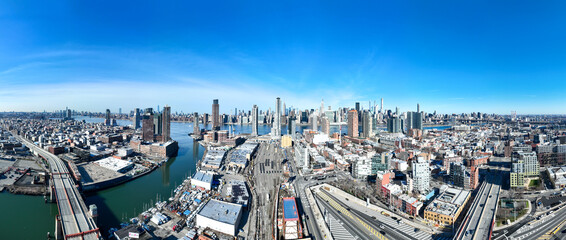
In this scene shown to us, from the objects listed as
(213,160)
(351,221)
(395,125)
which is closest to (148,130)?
(213,160)

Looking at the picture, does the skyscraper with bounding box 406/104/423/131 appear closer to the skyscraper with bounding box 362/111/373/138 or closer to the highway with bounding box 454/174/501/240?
the skyscraper with bounding box 362/111/373/138

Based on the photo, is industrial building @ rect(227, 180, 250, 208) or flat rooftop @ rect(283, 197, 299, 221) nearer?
flat rooftop @ rect(283, 197, 299, 221)

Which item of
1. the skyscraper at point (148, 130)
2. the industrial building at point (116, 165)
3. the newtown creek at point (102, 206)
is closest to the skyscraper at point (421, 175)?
the newtown creek at point (102, 206)

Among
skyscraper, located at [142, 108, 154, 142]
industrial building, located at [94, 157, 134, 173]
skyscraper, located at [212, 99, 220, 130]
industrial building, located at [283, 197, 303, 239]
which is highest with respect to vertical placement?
skyscraper, located at [212, 99, 220, 130]

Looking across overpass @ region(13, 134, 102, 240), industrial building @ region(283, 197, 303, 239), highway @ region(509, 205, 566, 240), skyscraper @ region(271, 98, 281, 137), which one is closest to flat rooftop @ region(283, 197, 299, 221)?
industrial building @ region(283, 197, 303, 239)

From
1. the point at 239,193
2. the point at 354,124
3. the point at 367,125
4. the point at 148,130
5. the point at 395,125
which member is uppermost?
the point at 354,124

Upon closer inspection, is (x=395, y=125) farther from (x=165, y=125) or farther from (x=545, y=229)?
(x=545, y=229)

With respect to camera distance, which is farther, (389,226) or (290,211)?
(290,211)
